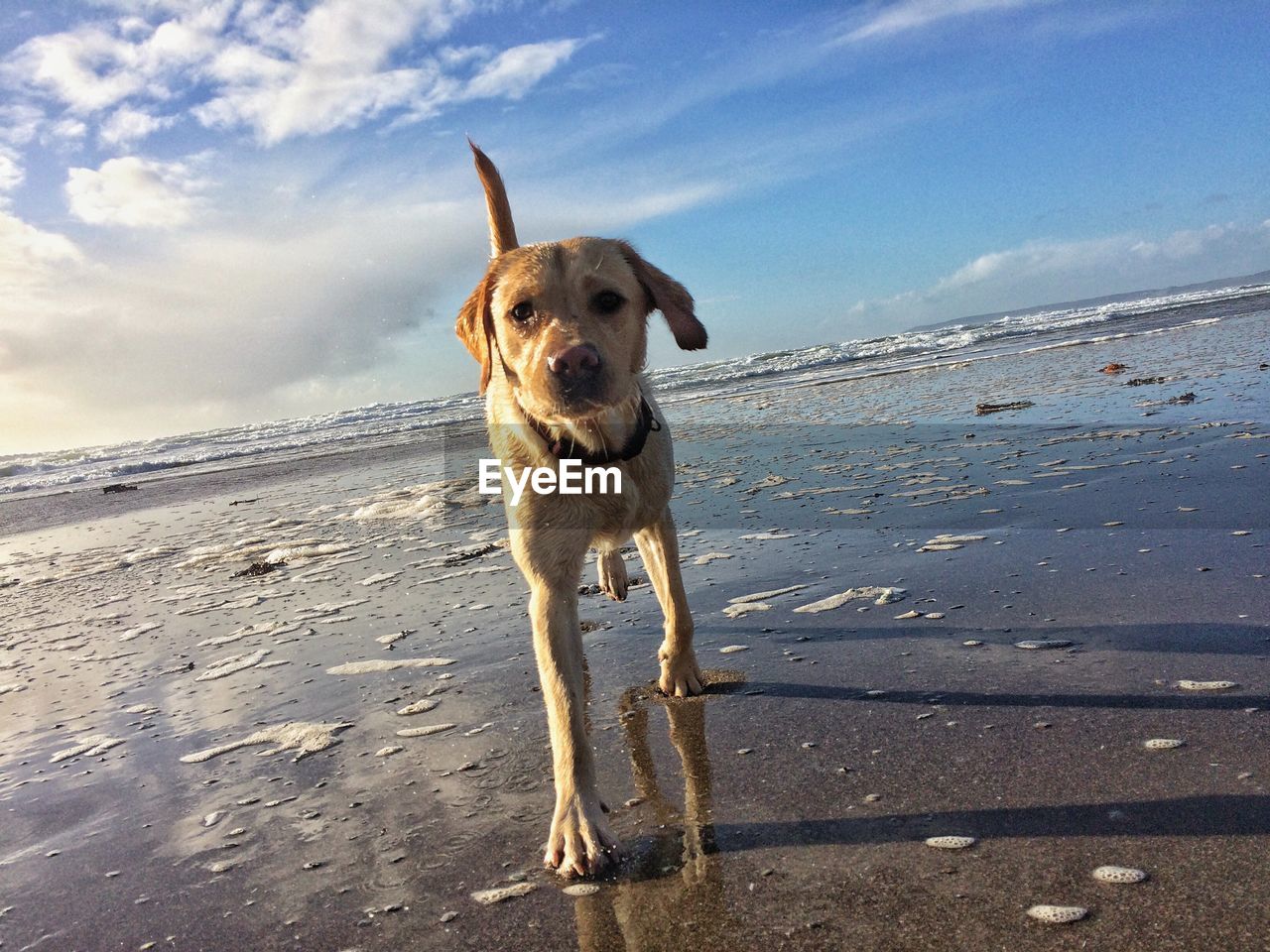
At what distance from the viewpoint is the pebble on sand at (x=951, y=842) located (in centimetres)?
195

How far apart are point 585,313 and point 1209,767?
7.29 feet

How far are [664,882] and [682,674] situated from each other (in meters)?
1.19

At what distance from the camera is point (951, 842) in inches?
77.4

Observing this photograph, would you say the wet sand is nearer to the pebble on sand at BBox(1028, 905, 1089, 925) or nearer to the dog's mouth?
the pebble on sand at BBox(1028, 905, 1089, 925)

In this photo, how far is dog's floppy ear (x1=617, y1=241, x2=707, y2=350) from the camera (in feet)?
10.6

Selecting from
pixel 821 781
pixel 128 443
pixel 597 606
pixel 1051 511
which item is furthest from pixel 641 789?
pixel 128 443

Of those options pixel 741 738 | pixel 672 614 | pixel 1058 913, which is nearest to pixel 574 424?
pixel 672 614

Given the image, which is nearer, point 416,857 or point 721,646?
point 416,857

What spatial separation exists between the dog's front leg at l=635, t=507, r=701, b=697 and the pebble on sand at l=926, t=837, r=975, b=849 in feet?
4.09

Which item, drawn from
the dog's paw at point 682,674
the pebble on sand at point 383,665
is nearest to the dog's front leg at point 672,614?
the dog's paw at point 682,674

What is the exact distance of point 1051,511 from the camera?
4801 millimetres

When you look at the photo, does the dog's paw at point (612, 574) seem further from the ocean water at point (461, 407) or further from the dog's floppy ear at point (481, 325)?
the ocean water at point (461, 407)

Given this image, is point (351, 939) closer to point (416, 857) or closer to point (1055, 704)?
point (416, 857)

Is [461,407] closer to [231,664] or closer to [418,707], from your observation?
[231,664]
